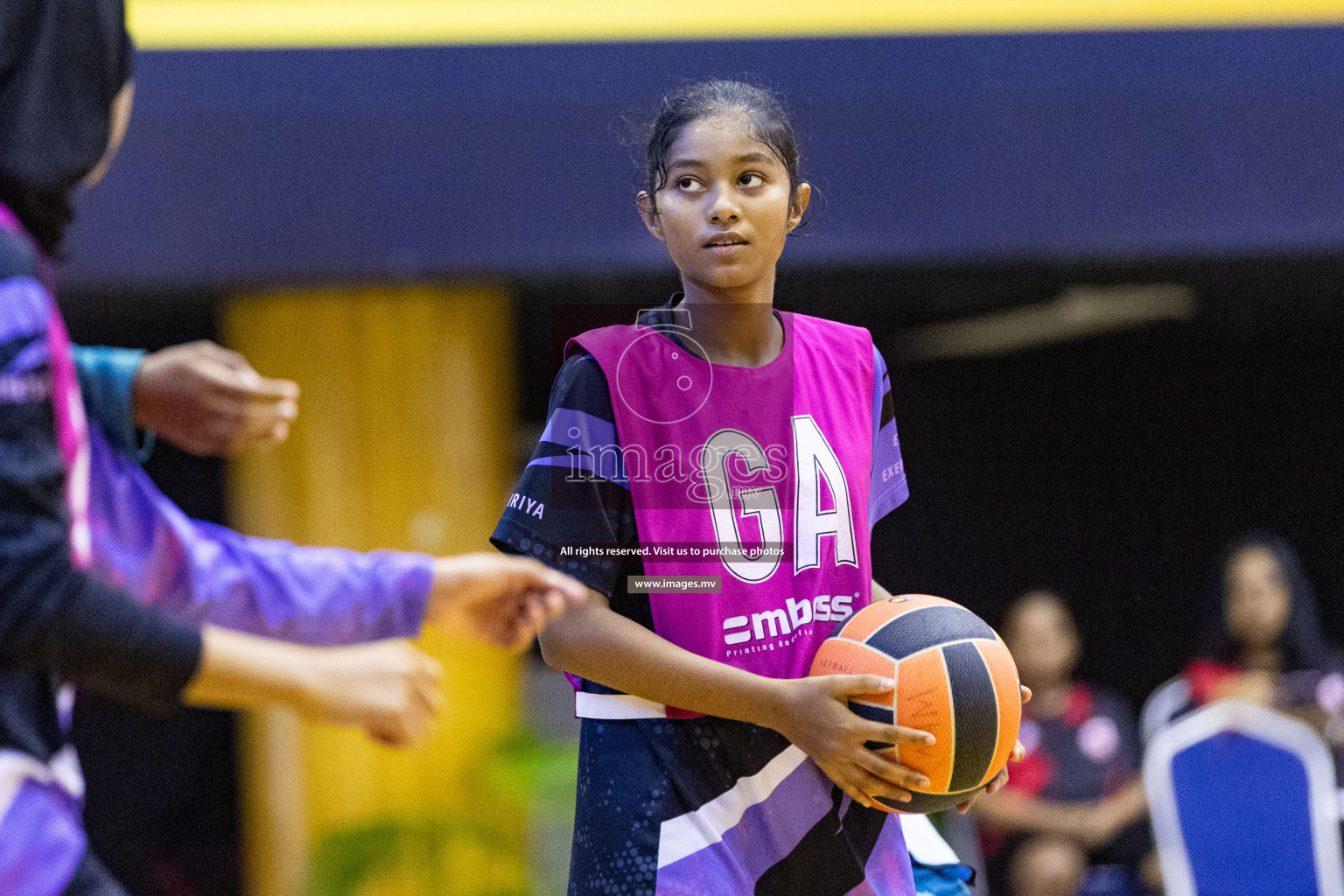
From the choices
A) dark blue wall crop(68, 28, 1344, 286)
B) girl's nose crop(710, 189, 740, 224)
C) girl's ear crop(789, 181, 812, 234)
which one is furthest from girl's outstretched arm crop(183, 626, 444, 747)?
dark blue wall crop(68, 28, 1344, 286)

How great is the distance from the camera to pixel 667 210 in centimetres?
221

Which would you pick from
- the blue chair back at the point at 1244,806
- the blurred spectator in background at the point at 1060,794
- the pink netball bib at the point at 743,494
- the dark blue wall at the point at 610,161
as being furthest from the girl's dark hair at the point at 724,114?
the blue chair back at the point at 1244,806

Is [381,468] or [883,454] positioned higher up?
[883,454]

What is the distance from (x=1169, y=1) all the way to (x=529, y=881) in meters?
3.71

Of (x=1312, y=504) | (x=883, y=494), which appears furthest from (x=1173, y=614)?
(x=883, y=494)

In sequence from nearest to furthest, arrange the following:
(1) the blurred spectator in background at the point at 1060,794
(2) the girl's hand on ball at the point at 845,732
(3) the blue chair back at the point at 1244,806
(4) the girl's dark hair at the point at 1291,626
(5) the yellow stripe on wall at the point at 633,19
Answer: (2) the girl's hand on ball at the point at 845,732 → (1) the blurred spectator in background at the point at 1060,794 → (3) the blue chair back at the point at 1244,806 → (4) the girl's dark hair at the point at 1291,626 → (5) the yellow stripe on wall at the point at 633,19

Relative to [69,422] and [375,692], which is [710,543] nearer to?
[375,692]

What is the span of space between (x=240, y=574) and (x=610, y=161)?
10.1 ft

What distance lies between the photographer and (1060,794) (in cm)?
346

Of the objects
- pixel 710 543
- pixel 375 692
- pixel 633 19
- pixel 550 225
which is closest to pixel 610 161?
pixel 550 225

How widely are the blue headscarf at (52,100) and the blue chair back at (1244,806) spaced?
3.31 metres

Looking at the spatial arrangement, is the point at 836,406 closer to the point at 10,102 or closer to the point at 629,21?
the point at 10,102

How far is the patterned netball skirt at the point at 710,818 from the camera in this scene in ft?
6.88

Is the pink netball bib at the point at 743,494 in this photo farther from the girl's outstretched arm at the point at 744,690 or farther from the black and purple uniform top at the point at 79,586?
the black and purple uniform top at the point at 79,586
